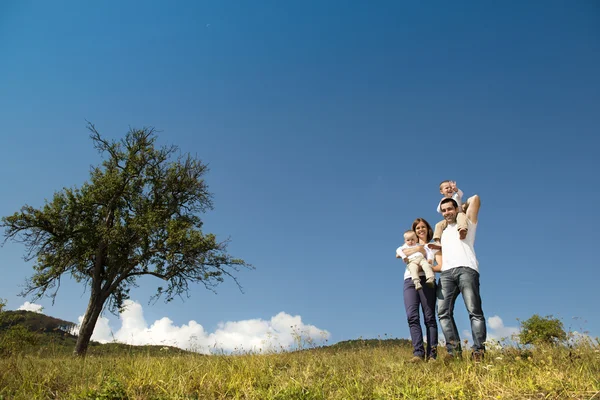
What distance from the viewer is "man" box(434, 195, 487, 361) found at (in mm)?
6359

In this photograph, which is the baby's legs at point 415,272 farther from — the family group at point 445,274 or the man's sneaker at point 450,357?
the man's sneaker at point 450,357

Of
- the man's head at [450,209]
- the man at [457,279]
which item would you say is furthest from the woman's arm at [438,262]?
the man's head at [450,209]

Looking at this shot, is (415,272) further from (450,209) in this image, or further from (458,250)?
(450,209)

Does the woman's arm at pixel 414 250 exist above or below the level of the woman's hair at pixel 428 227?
below

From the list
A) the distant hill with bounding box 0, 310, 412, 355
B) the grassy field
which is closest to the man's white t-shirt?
the grassy field

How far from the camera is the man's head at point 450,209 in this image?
7055mm

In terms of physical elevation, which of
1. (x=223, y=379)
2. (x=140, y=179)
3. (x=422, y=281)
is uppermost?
(x=140, y=179)

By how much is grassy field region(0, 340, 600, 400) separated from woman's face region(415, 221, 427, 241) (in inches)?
87.0

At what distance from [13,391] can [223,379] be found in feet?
8.96

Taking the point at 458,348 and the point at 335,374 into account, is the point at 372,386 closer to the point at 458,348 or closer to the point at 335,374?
the point at 335,374

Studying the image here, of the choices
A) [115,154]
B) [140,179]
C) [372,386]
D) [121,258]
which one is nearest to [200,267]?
[121,258]

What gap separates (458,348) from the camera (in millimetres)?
6707

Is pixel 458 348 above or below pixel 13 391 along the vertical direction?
above

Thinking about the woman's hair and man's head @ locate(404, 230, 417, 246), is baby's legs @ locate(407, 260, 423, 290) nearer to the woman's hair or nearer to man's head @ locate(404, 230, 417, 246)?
man's head @ locate(404, 230, 417, 246)
